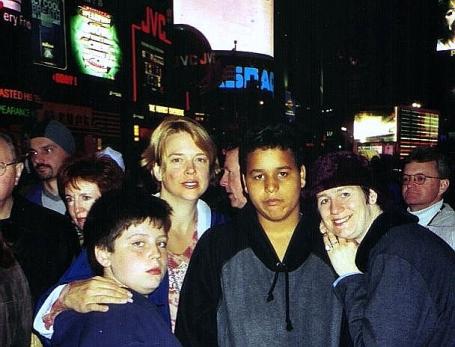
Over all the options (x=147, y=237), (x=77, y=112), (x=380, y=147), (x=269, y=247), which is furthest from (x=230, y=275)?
(x=380, y=147)

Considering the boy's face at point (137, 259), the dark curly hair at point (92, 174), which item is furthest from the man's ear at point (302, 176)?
the dark curly hair at point (92, 174)

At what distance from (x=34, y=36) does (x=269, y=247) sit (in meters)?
16.3

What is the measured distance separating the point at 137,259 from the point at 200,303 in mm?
607

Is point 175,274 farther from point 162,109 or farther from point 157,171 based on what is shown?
point 162,109

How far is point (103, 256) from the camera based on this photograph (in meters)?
2.75

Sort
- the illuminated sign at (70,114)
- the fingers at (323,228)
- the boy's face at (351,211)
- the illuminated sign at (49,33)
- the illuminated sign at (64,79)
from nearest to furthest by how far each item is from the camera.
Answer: the boy's face at (351,211)
the fingers at (323,228)
the illuminated sign at (49,33)
the illuminated sign at (70,114)
the illuminated sign at (64,79)

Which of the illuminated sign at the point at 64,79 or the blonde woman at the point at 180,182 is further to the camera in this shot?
the illuminated sign at the point at 64,79

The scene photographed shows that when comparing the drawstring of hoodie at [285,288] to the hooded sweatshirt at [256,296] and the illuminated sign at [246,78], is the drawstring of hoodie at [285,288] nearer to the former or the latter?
the hooded sweatshirt at [256,296]

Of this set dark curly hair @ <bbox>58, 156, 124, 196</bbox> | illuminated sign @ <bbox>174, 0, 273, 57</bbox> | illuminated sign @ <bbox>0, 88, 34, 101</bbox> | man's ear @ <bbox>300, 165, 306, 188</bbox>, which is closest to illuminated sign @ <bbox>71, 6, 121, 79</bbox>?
illuminated sign @ <bbox>0, 88, 34, 101</bbox>

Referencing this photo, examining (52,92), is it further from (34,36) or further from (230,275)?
(230,275)

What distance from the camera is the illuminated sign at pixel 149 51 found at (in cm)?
2189

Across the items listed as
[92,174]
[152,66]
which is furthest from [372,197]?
[152,66]

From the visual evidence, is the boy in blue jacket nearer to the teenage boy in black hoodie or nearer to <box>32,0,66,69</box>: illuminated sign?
the teenage boy in black hoodie

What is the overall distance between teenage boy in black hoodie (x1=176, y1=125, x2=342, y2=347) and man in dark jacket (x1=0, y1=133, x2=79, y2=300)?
1.38 m
